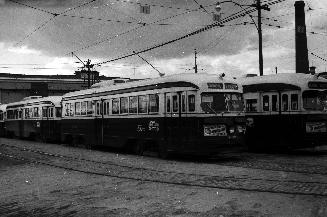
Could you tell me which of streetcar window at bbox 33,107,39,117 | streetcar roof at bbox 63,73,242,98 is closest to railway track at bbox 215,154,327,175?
streetcar roof at bbox 63,73,242,98

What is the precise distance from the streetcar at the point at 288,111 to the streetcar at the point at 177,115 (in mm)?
2541

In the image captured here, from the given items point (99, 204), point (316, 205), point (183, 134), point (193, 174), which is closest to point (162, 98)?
point (183, 134)

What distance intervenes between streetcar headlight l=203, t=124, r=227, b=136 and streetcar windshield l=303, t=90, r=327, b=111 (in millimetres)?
3912

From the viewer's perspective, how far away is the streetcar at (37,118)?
26078 millimetres

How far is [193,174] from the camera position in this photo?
11.5 m

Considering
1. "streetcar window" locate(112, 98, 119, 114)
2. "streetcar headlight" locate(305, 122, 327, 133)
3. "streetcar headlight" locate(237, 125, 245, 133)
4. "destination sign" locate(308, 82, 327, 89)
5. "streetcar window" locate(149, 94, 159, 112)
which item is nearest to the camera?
"streetcar headlight" locate(237, 125, 245, 133)

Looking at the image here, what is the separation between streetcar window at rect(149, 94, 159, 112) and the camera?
1548 centimetres

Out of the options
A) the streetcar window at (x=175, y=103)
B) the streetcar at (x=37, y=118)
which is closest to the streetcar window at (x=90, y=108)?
the streetcar at (x=37, y=118)

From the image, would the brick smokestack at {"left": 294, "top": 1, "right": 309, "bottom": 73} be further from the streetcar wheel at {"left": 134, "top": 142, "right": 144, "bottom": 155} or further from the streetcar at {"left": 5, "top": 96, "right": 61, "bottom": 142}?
the streetcar wheel at {"left": 134, "top": 142, "right": 144, "bottom": 155}

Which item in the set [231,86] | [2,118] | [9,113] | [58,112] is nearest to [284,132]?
[231,86]

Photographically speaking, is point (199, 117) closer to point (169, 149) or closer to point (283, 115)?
point (169, 149)

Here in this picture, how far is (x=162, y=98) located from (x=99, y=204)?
7.42 meters

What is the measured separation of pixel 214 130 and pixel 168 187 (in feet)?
14.8

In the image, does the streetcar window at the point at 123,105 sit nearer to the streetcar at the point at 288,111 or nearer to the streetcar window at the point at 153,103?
the streetcar window at the point at 153,103
